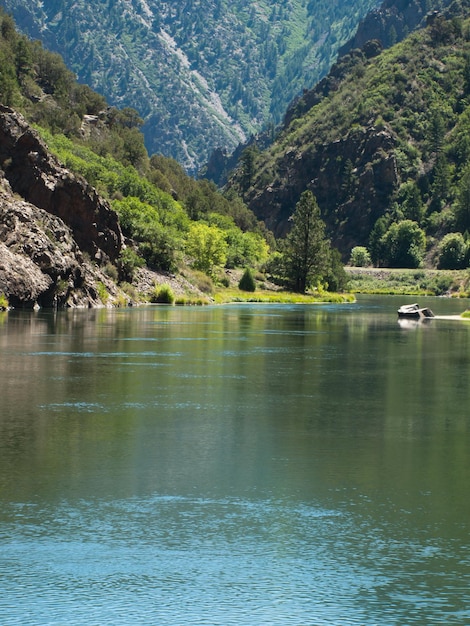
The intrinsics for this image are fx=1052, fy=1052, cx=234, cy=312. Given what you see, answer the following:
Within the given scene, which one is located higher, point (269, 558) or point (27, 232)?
point (27, 232)

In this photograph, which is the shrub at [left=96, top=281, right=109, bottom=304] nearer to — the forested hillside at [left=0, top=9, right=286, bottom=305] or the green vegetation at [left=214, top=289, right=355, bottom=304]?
the forested hillside at [left=0, top=9, right=286, bottom=305]

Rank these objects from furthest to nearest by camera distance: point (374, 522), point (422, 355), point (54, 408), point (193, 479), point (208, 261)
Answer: point (208, 261) → point (422, 355) → point (54, 408) → point (193, 479) → point (374, 522)

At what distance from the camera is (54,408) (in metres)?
30.0

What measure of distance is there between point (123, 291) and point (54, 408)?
248 feet

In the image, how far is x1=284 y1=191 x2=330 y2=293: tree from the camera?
517 feet

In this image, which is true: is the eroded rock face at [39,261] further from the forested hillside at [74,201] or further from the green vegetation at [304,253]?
the green vegetation at [304,253]

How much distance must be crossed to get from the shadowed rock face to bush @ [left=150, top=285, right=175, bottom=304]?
7.71m

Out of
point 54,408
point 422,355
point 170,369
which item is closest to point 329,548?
point 54,408

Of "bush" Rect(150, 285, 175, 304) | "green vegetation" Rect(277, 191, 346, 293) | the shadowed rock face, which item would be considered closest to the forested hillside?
the shadowed rock face

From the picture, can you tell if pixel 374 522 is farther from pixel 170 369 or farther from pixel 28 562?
pixel 170 369

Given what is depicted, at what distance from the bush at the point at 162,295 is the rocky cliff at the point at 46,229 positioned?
685 centimetres

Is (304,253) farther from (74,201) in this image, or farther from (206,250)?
(74,201)

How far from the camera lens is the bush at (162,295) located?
A: 113m

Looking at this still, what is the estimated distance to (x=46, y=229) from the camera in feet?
309
